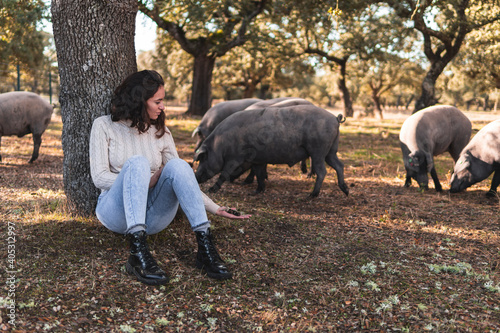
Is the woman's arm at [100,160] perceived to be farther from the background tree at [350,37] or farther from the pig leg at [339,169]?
the background tree at [350,37]

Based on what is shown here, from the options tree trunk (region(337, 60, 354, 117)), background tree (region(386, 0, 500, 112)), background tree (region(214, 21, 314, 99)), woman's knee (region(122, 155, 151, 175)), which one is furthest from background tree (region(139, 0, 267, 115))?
woman's knee (region(122, 155, 151, 175))

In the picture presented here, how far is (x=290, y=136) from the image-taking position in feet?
21.4

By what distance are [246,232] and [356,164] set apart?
5.79m

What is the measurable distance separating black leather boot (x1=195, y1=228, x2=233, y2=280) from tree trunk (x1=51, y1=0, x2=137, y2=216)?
4.73 ft

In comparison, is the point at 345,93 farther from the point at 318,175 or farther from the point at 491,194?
the point at 318,175

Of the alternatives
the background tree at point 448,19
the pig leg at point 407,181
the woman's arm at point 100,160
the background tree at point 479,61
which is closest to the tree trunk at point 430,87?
the background tree at point 448,19

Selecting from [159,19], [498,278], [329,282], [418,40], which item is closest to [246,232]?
[329,282]

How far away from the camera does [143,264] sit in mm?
3229

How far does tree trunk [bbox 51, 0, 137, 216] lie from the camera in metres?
3.95

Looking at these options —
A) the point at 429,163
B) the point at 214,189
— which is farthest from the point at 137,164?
the point at 429,163

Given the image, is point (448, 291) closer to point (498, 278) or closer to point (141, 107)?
point (498, 278)

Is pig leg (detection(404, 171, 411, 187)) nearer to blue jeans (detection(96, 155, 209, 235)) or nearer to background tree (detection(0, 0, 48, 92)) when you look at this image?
blue jeans (detection(96, 155, 209, 235))

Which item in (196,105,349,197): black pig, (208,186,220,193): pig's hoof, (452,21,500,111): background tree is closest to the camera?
(196,105,349,197): black pig

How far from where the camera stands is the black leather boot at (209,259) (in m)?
3.39
